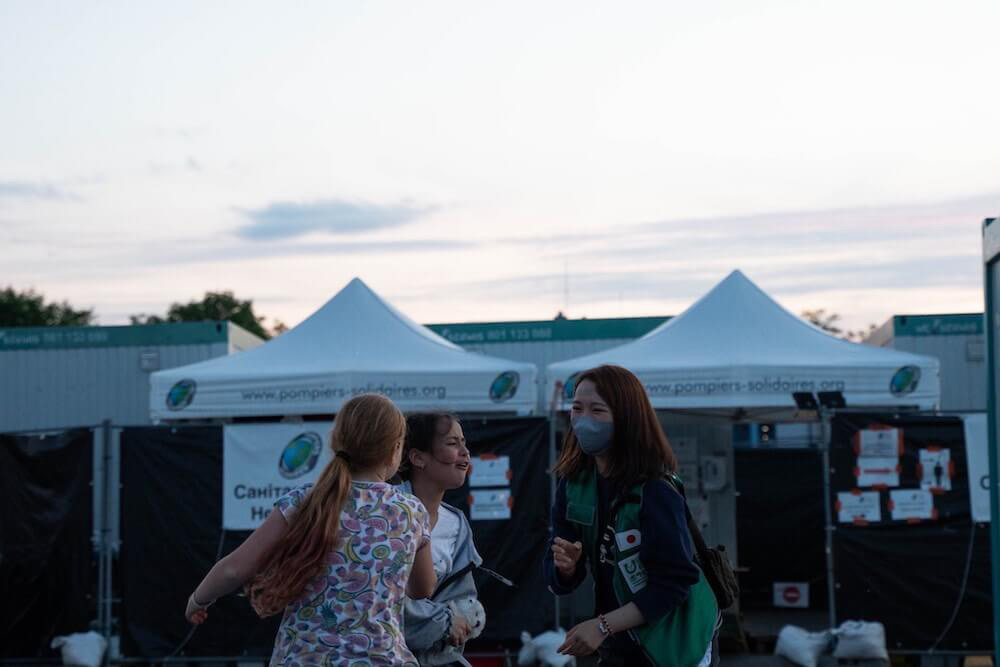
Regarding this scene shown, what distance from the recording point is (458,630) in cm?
445

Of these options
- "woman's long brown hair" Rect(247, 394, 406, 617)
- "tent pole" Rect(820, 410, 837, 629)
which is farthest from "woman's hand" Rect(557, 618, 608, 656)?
"tent pole" Rect(820, 410, 837, 629)

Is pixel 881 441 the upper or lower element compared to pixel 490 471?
upper

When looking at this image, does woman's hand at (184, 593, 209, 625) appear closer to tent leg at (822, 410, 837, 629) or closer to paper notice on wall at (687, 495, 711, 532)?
tent leg at (822, 410, 837, 629)

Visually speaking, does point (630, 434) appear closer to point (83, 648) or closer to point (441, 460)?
point (441, 460)

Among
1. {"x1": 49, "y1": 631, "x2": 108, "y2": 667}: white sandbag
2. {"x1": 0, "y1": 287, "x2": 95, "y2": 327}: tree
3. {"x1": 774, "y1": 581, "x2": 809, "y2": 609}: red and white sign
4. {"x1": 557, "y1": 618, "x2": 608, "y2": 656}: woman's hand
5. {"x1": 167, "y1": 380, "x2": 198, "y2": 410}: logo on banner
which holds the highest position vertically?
{"x1": 0, "y1": 287, "x2": 95, "y2": 327}: tree

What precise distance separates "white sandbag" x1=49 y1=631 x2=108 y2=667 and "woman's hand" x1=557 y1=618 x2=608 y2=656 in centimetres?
830

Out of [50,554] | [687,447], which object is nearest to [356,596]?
[50,554]

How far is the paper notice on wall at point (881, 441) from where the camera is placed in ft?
36.5

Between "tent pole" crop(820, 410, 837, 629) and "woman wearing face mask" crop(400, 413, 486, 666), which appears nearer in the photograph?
"woman wearing face mask" crop(400, 413, 486, 666)

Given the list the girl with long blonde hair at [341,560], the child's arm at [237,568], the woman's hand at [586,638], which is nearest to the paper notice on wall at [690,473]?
the woman's hand at [586,638]

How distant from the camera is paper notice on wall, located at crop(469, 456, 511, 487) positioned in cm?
1126

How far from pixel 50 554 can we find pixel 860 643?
23.1 ft

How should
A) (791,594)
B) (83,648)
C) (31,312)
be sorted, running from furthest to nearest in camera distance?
(31,312)
(791,594)
(83,648)

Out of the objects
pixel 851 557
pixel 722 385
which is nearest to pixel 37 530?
pixel 722 385
